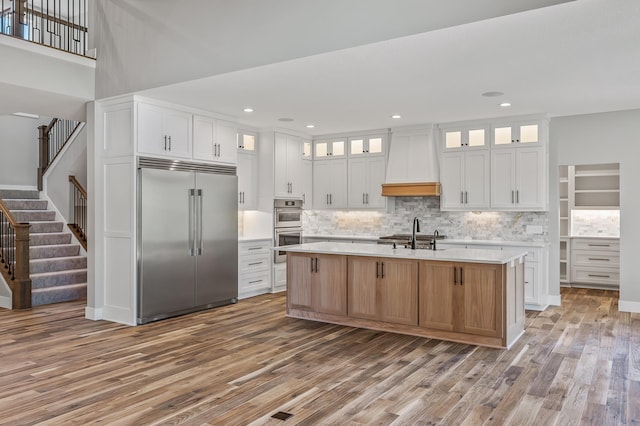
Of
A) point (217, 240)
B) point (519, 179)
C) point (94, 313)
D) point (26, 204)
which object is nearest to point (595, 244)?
point (519, 179)

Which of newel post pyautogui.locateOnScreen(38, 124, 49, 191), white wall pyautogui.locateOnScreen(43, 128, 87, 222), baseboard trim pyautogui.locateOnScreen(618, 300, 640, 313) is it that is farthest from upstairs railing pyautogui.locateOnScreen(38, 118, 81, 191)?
baseboard trim pyautogui.locateOnScreen(618, 300, 640, 313)

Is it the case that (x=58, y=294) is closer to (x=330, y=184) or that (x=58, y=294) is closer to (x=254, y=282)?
(x=254, y=282)

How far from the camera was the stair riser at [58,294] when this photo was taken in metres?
6.90

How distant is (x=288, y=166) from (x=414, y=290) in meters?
3.67

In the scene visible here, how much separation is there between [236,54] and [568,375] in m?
4.03

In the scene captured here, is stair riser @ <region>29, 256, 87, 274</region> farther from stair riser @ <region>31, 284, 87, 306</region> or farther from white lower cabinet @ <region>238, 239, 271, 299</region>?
white lower cabinet @ <region>238, 239, 271, 299</region>

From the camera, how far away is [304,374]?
13.1ft

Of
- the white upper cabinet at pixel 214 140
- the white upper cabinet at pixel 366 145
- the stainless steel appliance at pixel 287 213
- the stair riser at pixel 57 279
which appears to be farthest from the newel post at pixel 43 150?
Result: the white upper cabinet at pixel 366 145

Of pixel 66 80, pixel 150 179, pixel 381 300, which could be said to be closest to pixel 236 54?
pixel 150 179

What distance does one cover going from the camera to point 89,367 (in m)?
4.16

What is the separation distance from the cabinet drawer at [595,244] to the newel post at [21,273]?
8.43 m

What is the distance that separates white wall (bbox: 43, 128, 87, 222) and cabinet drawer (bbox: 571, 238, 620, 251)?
349 inches

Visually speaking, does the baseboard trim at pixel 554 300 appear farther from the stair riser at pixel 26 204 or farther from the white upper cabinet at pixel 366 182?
the stair riser at pixel 26 204

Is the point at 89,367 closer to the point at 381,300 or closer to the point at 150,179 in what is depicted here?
the point at 150,179
